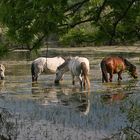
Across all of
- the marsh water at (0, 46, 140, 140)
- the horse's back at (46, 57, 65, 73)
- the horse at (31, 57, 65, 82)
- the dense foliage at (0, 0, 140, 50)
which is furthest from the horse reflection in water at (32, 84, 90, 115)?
the dense foliage at (0, 0, 140, 50)

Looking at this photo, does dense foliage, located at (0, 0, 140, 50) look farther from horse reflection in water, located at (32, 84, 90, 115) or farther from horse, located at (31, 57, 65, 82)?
horse, located at (31, 57, 65, 82)

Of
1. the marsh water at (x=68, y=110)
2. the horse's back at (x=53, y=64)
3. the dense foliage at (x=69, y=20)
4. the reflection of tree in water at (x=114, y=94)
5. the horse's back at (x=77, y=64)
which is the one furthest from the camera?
the horse's back at (x=53, y=64)

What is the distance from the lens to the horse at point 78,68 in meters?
20.3

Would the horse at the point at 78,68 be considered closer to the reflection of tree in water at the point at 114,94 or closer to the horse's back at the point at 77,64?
the horse's back at the point at 77,64

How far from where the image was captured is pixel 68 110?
14.7 metres

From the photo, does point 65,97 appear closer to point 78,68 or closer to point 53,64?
point 78,68

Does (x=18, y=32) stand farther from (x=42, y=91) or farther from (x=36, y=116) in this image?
(x=42, y=91)

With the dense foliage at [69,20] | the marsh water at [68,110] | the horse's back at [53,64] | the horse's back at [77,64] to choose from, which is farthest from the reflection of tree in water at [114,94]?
the dense foliage at [69,20]

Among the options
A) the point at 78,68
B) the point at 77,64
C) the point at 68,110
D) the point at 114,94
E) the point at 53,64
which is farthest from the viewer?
the point at 53,64

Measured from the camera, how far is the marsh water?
374 inches

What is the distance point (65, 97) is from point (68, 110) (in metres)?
2.80

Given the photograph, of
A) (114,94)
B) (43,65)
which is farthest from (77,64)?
(114,94)

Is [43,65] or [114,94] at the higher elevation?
[43,65]

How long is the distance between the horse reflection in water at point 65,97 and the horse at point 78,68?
612 mm
